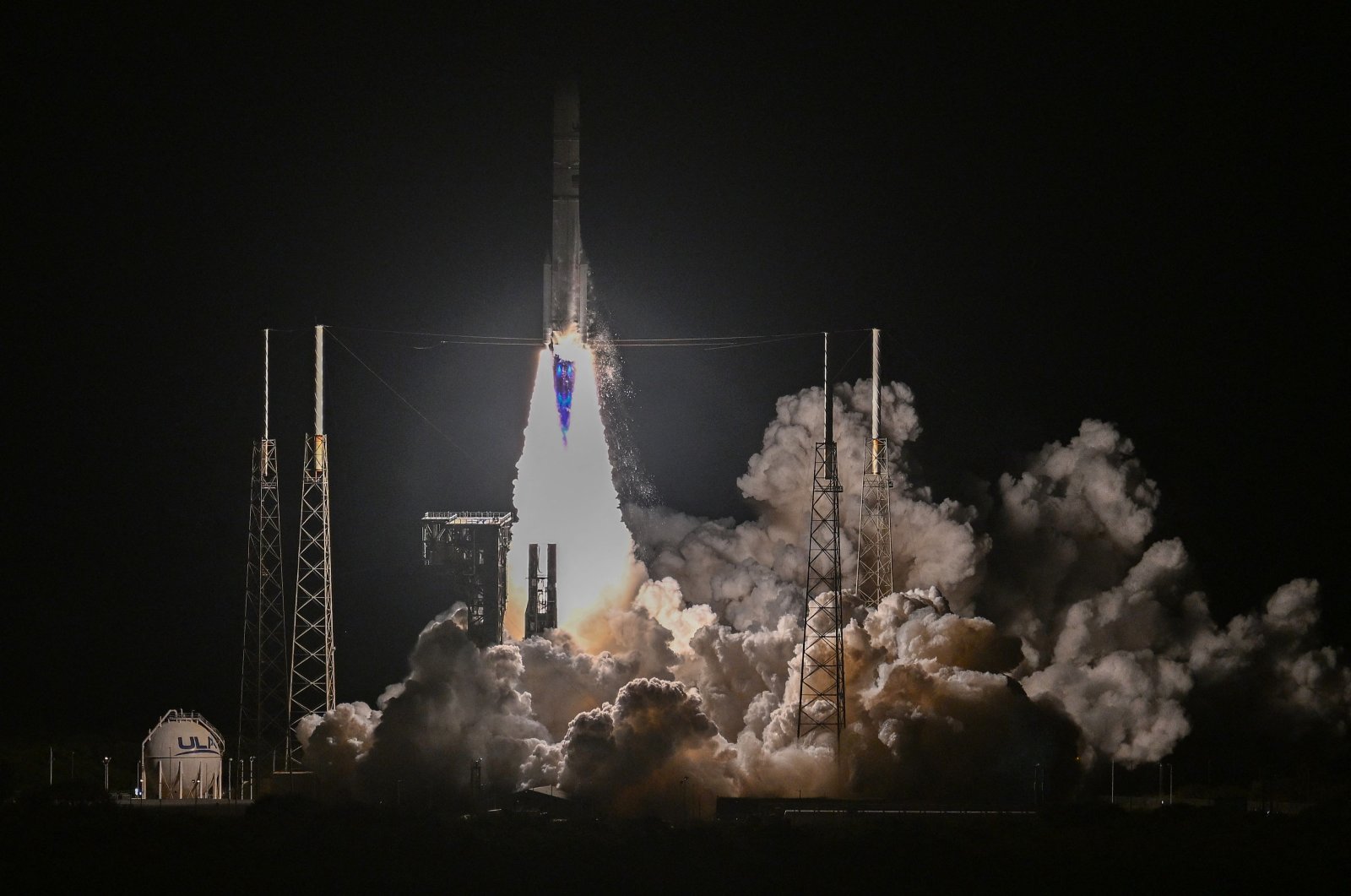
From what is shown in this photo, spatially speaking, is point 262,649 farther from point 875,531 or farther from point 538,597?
point 875,531

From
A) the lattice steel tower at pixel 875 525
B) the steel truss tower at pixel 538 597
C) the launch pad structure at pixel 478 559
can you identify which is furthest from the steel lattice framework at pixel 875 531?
the launch pad structure at pixel 478 559

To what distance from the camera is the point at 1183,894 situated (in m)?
49.7

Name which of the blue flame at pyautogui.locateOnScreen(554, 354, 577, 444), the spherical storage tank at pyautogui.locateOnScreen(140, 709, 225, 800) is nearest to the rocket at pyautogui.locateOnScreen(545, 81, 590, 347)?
the blue flame at pyautogui.locateOnScreen(554, 354, 577, 444)

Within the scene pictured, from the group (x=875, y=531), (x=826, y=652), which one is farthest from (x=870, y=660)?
(x=875, y=531)

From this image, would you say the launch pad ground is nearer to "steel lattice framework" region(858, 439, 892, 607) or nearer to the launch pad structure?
"steel lattice framework" region(858, 439, 892, 607)

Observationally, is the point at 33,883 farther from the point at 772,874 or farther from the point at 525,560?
the point at 525,560

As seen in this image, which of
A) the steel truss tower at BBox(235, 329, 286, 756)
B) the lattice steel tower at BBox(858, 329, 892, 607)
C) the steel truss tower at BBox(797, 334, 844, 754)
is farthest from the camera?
the lattice steel tower at BBox(858, 329, 892, 607)

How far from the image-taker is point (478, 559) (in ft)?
214

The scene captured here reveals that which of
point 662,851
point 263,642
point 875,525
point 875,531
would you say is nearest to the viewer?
point 662,851

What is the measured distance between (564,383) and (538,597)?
18.1 feet

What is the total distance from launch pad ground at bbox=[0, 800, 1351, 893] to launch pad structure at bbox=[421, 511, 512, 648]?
9577mm

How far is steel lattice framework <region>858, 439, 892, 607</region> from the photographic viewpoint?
6244 cm

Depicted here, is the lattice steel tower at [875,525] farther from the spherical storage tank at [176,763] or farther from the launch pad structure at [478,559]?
the spherical storage tank at [176,763]

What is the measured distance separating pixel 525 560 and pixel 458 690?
1047 cm
